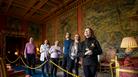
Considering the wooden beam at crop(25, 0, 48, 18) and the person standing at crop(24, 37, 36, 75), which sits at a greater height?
the wooden beam at crop(25, 0, 48, 18)

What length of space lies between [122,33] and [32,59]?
394cm

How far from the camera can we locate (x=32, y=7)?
9.92 m

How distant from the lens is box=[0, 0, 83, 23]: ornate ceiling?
9234 millimetres

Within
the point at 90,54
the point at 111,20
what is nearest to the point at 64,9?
the point at 111,20

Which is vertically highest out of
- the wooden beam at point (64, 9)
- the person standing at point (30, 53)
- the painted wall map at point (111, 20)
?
the wooden beam at point (64, 9)

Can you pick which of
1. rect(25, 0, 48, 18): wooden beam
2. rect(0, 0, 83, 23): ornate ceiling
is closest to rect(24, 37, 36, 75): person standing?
rect(0, 0, 83, 23): ornate ceiling

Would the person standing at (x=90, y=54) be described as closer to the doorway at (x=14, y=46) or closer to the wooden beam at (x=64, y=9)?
the wooden beam at (x=64, y=9)

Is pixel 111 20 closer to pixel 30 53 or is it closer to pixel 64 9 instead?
pixel 64 9

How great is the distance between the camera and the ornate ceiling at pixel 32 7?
9.23 m

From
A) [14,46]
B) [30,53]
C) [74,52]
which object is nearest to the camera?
[74,52]

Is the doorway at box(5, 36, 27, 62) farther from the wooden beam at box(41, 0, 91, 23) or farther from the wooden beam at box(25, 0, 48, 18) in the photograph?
the wooden beam at box(41, 0, 91, 23)

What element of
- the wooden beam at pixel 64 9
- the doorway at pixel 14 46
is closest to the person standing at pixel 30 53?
the wooden beam at pixel 64 9

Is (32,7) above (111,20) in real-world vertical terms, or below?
above

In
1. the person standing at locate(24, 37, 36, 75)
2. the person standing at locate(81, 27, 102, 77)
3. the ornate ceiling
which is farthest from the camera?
the ornate ceiling
